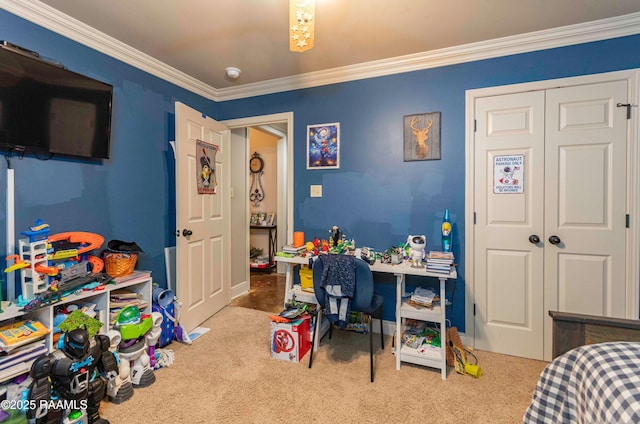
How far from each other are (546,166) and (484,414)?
1790mm

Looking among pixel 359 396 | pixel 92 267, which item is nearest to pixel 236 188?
pixel 92 267

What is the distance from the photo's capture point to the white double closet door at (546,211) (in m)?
2.10

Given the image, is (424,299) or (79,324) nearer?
(79,324)

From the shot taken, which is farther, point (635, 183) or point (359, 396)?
point (635, 183)

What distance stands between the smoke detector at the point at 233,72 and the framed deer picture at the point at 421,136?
1649mm

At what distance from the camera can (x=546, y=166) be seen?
223cm

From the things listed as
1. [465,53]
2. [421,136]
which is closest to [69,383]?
[421,136]

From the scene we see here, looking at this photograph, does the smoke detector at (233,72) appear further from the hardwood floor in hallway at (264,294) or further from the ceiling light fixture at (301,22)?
the hardwood floor in hallway at (264,294)

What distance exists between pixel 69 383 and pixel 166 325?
3.13ft

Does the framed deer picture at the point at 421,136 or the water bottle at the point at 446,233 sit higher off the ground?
the framed deer picture at the point at 421,136

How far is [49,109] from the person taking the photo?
73.5 inches

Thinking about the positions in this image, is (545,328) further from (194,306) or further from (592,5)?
(194,306)

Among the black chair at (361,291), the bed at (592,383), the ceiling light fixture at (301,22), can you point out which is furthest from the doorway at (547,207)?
the ceiling light fixture at (301,22)

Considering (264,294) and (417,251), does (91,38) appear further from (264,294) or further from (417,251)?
(264,294)
